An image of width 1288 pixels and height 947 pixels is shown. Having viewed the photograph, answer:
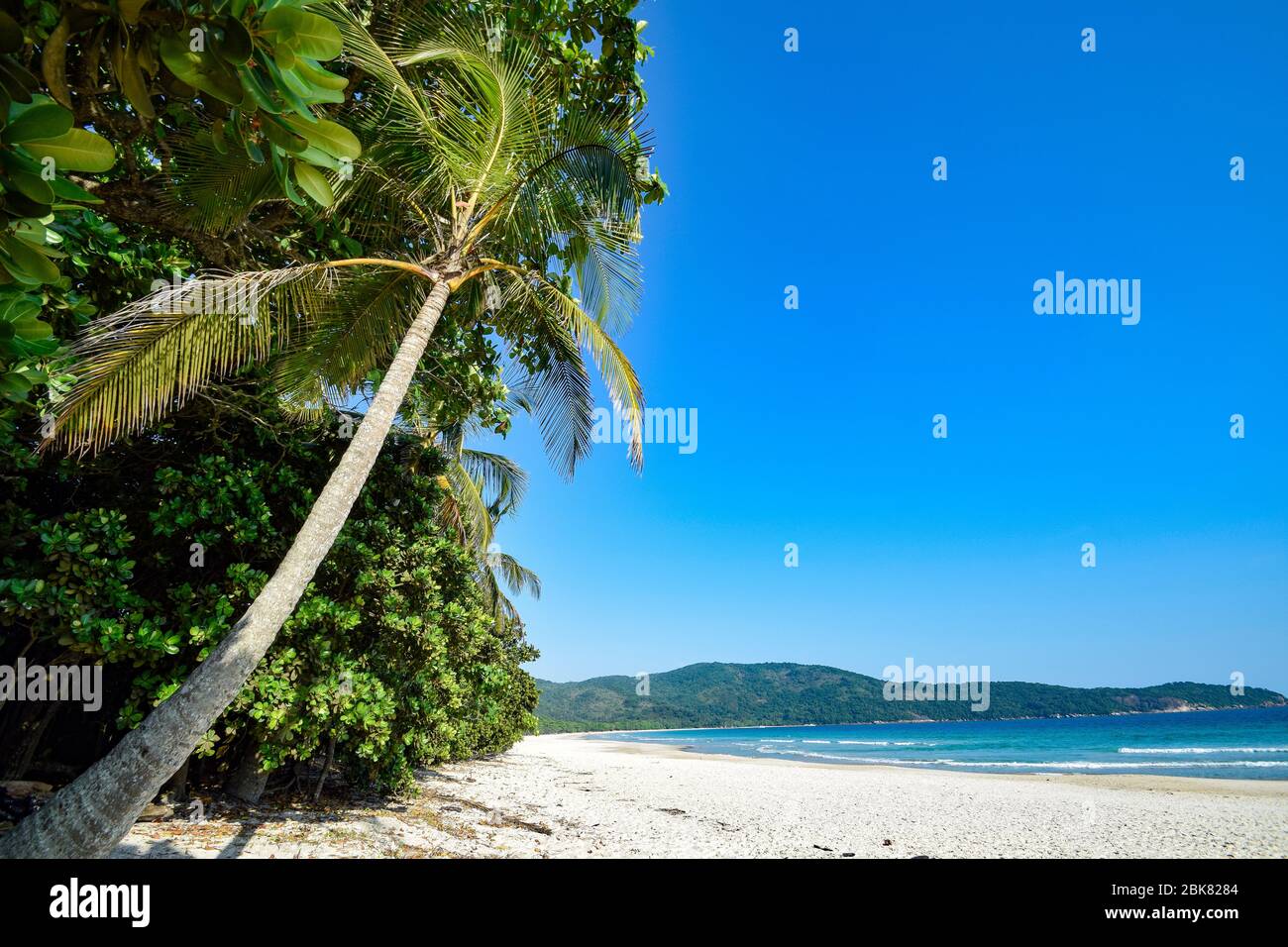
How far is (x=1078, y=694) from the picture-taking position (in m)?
103

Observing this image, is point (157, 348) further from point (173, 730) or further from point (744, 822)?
point (744, 822)

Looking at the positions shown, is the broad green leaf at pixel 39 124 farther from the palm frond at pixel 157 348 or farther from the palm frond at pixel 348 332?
the palm frond at pixel 348 332

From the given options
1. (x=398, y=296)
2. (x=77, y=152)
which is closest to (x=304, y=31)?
(x=77, y=152)

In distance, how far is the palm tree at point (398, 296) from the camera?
3523mm

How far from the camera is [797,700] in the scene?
370 feet

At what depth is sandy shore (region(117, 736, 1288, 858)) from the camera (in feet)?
17.5

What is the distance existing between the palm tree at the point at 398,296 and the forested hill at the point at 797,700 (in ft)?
284

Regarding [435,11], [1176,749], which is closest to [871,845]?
[435,11]

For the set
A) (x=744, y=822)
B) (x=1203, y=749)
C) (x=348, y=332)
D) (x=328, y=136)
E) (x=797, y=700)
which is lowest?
(x=797, y=700)

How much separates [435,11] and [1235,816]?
1780 cm

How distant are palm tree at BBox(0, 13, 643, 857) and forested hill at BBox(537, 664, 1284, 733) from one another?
8664 centimetres

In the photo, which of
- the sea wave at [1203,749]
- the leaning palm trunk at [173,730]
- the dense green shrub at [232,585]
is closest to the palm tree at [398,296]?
the leaning palm trunk at [173,730]

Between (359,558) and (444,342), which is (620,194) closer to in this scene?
(444,342)

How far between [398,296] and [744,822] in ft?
29.4
